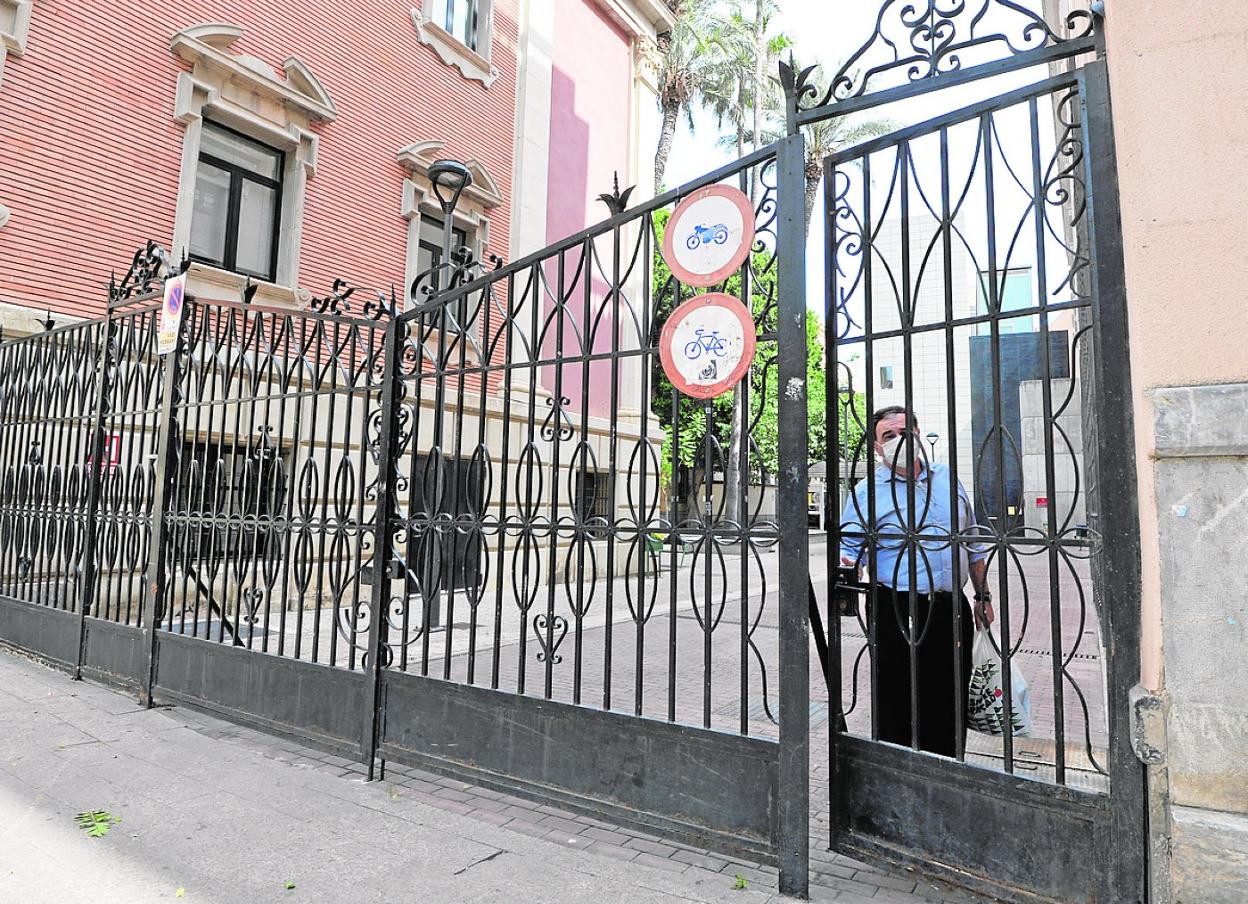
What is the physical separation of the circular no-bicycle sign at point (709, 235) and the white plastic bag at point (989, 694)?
214cm

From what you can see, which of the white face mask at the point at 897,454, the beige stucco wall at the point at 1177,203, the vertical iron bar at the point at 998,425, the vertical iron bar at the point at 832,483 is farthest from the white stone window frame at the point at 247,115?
the beige stucco wall at the point at 1177,203

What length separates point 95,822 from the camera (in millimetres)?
3730

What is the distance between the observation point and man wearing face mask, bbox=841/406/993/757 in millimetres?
3361

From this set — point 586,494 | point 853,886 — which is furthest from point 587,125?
point 853,886

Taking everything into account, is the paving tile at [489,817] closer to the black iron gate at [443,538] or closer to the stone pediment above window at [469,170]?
the black iron gate at [443,538]

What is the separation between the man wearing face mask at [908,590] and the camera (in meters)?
3.36

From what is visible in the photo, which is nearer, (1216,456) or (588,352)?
(1216,456)

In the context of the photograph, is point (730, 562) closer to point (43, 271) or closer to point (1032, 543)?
A: point (43, 271)

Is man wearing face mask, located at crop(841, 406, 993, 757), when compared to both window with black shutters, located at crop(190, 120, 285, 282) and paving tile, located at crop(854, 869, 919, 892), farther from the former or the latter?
window with black shutters, located at crop(190, 120, 285, 282)

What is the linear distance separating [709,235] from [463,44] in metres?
12.8

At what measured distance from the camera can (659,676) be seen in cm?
746

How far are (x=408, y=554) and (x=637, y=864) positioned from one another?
222 centimetres

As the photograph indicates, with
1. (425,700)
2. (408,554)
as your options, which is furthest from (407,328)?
(425,700)

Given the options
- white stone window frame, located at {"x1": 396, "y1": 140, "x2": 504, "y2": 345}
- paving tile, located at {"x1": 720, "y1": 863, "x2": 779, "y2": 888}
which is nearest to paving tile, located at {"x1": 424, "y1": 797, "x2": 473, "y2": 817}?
paving tile, located at {"x1": 720, "y1": 863, "x2": 779, "y2": 888}
